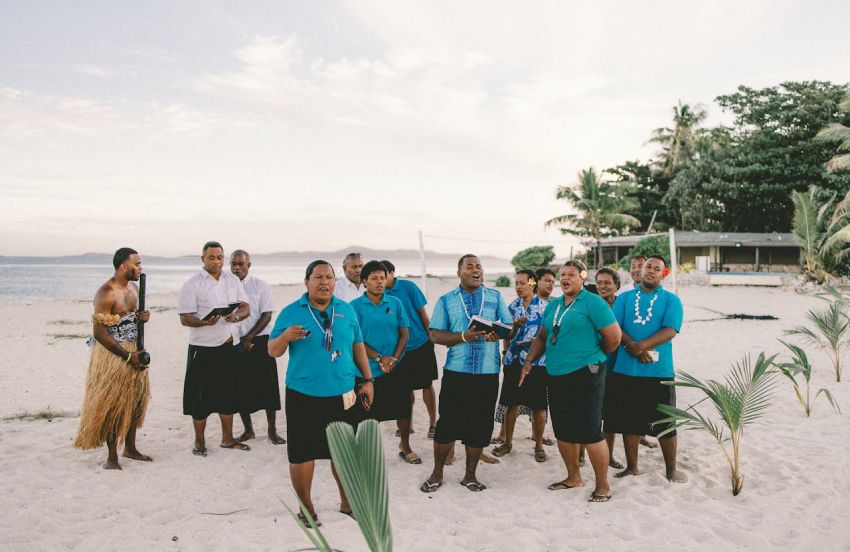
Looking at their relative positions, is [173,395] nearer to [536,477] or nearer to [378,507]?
[536,477]

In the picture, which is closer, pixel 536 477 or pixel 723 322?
pixel 536 477

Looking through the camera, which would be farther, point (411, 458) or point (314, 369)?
point (411, 458)

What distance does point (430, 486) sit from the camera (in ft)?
13.6

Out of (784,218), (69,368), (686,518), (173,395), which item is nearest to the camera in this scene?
(686,518)

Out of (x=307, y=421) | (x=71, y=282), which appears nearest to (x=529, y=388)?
(x=307, y=421)

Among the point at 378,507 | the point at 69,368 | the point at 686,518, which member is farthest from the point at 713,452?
the point at 69,368

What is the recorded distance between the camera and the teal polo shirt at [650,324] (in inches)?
166

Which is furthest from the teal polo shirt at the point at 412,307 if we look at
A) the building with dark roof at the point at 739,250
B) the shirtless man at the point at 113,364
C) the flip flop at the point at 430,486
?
the building with dark roof at the point at 739,250

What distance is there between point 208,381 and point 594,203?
109 feet

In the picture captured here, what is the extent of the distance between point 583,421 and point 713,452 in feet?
6.01

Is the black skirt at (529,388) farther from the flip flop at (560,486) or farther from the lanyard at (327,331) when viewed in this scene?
the lanyard at (327,331)

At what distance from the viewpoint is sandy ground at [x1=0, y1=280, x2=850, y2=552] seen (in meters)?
3.43

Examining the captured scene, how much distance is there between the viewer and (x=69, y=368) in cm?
945

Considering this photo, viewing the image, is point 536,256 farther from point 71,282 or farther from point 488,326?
point 71,282
